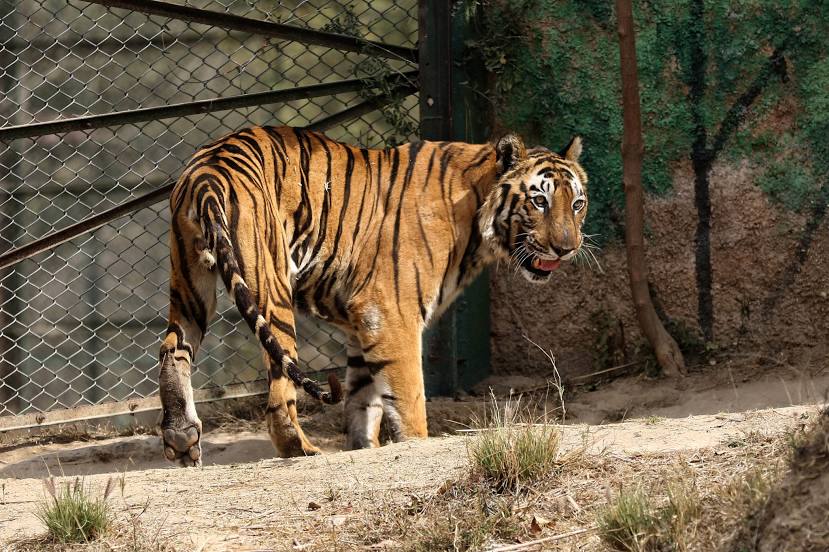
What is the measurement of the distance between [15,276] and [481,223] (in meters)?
3.27

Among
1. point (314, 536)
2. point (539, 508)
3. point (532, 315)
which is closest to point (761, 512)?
point (539, 508)

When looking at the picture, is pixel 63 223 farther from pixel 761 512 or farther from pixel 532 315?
pixel 761 512


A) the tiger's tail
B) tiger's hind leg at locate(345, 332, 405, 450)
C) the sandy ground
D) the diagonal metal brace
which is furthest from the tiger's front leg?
the diagonal metal brace

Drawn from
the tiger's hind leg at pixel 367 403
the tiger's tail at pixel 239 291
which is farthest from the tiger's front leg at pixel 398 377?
the tiger's tail at pixel 239 291

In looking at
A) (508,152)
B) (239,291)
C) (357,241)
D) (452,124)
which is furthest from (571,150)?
(239,291)

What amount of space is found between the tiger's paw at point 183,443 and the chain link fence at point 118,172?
6.74 ft

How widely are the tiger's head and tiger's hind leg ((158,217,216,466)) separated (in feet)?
5.17

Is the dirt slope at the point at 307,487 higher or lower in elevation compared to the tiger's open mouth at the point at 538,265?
lower

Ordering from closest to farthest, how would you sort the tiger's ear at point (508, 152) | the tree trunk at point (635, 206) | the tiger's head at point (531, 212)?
1. the tiger's head at point (531, 212)
2. the tiger's ear at point (508, 152)
3. the tree trunk at point (635, 206)

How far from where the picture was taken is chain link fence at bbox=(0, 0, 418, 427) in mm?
7684

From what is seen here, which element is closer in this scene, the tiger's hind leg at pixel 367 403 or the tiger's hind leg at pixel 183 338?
the tiger's hind leg at pixel 183 338

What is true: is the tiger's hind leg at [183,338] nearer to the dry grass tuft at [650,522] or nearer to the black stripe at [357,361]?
the black stripe at [357,361]

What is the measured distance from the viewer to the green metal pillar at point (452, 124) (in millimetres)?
7277

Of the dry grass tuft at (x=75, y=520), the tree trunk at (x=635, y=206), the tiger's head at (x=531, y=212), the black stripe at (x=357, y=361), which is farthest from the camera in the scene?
the tree trunk at (x=635, y=206)
